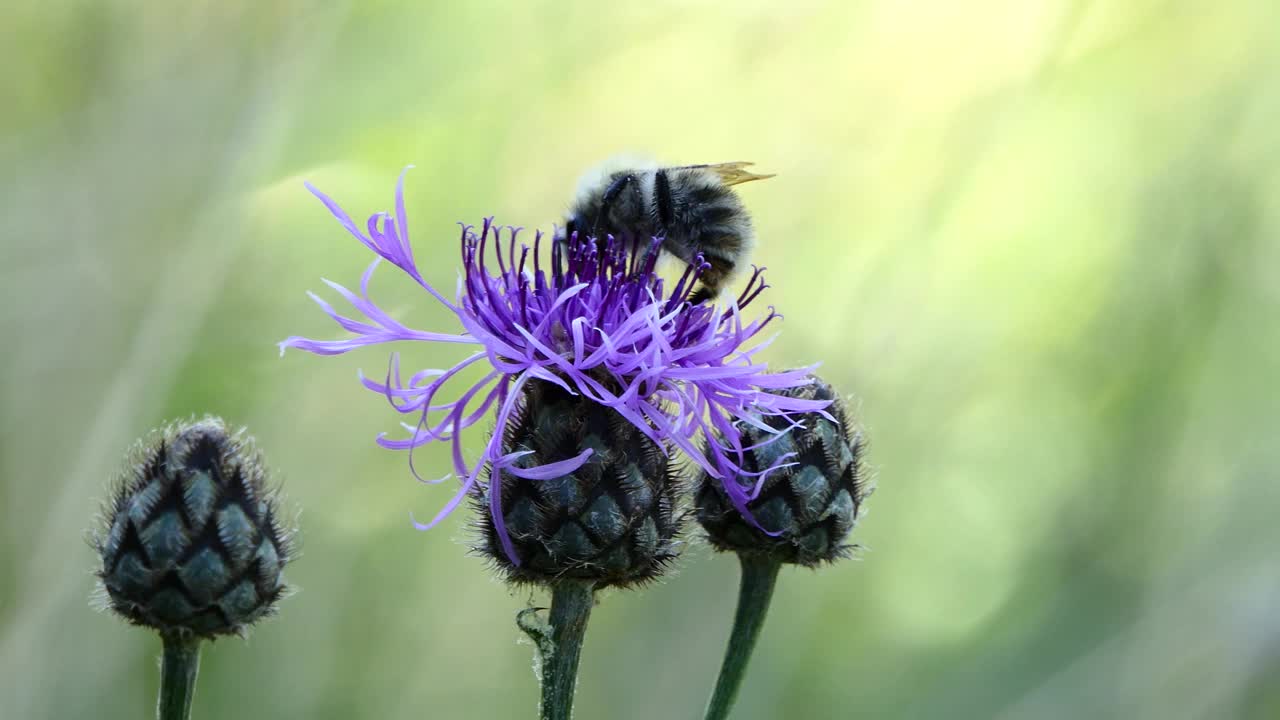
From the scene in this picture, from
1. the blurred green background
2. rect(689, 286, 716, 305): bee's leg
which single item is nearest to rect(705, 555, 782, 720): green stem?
rect(689, 286, 716, 305): bee's leg

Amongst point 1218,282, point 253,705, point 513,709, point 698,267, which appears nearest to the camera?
point 698,267

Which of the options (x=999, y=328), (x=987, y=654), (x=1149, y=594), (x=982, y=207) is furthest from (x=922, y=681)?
(x=982, y=207)

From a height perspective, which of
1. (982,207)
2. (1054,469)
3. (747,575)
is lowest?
(747,575)

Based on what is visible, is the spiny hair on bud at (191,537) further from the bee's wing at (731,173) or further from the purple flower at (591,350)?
the bee's wing at (731,173)

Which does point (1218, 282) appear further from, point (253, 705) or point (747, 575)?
point (253, 705)

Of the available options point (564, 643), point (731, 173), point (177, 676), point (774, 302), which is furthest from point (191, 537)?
point (774, 302)

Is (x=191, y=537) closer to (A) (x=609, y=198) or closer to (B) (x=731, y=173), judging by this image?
(A) (x=609, y=198)
